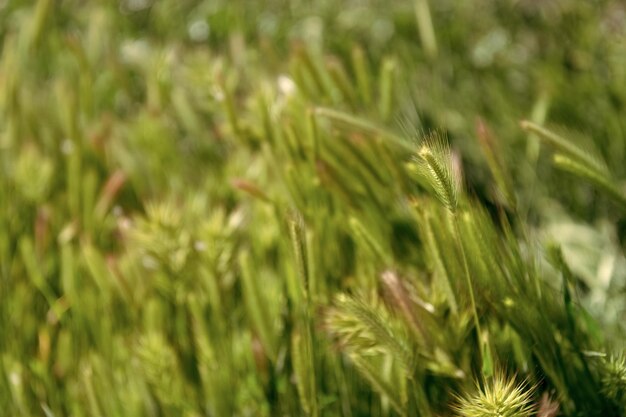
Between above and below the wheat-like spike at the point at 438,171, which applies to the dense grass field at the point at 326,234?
below

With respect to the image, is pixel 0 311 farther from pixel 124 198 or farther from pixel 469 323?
pixel 469 323

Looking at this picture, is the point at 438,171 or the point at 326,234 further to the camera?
the point at 326,234

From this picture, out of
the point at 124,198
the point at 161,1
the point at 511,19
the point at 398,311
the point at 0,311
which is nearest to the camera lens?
the point at 398,311

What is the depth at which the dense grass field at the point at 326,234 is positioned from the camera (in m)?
0.77

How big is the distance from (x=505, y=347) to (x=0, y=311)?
59cm

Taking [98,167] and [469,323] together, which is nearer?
[469,323]

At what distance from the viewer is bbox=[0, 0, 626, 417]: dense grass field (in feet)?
2.52

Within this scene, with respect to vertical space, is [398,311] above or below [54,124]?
above

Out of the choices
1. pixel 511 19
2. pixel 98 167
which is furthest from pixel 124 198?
pixel 511 19

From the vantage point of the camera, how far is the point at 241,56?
1.58 m

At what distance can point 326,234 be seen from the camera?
3.34ft

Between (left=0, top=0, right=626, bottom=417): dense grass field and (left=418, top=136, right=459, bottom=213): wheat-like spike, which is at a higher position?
(left=418, top=136, right=459, bottom=213): wheat-like spike

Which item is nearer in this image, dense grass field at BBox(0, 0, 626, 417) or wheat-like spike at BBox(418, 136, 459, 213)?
wheat-like spike at BBox(418, 136, 459, 213)

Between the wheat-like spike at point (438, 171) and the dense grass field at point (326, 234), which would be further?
the dense grass field at point (326, 234)
